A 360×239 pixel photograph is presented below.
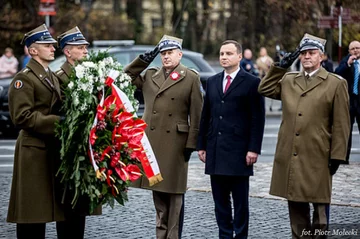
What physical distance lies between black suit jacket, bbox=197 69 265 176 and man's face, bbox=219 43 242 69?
0.13 metres

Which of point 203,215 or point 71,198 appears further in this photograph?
point 203,215

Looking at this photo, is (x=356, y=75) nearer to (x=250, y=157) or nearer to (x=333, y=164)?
(x=250, y=157)

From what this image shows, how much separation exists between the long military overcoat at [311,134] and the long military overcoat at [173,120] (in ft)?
3.19

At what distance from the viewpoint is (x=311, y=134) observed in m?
7.90

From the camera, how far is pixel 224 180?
8.58m

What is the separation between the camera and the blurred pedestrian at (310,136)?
7852mm

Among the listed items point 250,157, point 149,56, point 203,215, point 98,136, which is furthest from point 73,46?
point 203,215

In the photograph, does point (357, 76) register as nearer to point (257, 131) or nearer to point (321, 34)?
point (257, 131)

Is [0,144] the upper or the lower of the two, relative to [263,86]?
lower

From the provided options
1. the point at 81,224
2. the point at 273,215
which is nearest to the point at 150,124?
the point at 81,224

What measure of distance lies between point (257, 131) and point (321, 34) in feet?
88.2

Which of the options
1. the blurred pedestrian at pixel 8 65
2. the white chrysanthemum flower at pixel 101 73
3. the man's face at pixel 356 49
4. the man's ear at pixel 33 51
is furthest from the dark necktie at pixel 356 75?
the blurred pedestrian at pixel 8 65

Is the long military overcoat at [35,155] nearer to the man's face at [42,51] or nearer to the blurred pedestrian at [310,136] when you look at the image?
the man's face at [42,51]

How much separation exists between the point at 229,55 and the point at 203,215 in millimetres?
2435
